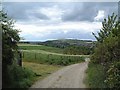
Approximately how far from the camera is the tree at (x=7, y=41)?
22719mm

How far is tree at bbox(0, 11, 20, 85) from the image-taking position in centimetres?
2272

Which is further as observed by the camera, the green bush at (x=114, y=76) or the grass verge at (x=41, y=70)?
the grass verge at (x=41, y=70)

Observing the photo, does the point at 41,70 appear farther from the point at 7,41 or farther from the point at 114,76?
the point at 114,76

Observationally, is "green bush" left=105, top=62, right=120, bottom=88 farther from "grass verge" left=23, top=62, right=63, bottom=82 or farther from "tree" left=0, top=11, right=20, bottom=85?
"grass verge" left=23, top=62, right=63, bottom=82

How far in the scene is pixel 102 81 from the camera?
2291 cm

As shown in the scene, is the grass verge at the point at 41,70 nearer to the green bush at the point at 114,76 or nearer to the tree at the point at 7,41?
the tree at the point at 7,41

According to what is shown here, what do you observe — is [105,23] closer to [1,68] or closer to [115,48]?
[115,48]

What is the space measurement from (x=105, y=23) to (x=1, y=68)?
991 inches

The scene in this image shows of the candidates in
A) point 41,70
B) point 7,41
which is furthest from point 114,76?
point 41,70

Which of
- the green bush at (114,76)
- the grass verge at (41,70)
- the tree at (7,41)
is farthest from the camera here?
the grass verge at (41,70)

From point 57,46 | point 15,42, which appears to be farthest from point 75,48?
point 15,42

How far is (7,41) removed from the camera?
955 inches

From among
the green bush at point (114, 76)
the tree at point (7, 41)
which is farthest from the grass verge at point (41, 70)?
the green bush at point (114, 76)

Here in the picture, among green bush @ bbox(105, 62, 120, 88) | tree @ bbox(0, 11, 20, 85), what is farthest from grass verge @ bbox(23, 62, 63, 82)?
green bush @ bbox(105, 62, 120, 88)
